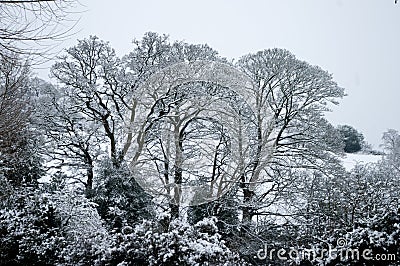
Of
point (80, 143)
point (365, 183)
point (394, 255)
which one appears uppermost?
point (80, 143)

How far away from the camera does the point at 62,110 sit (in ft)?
34.5

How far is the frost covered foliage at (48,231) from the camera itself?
611cm

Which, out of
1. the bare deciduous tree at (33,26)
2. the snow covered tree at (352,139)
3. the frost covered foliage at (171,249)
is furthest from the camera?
the snow covered tree at (352,139)

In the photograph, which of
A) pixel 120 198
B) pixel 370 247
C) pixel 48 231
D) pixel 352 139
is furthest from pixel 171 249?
pixel 352 139

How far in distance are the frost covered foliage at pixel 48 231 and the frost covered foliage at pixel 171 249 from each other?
36 centimetres

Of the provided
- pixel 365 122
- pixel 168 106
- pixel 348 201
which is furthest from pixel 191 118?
pixel 365 122

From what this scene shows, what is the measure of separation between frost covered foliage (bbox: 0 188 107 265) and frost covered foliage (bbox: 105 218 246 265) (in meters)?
0.36

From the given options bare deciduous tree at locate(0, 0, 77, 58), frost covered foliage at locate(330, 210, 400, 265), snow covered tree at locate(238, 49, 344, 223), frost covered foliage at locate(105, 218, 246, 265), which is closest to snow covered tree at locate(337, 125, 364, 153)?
snow covered tree at locate(238, 49, 344, 223)

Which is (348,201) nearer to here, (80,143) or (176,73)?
(176,73)

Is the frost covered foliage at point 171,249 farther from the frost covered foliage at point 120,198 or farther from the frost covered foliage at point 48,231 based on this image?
the frost covered foliage at point 120,198

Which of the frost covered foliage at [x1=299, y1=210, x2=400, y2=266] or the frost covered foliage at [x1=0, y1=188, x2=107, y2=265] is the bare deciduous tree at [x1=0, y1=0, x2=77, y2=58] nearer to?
the frost covered foliage at [x1=299, y1=210, x2=400, y2=266]

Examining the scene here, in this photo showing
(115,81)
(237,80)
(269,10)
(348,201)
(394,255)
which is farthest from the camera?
(269,10)

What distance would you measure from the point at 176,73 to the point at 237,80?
1.61m

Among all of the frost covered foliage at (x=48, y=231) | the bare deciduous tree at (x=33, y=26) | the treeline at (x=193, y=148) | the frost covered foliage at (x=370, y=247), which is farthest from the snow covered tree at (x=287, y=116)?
the bare deciduous tree at (x=33, y=26)
